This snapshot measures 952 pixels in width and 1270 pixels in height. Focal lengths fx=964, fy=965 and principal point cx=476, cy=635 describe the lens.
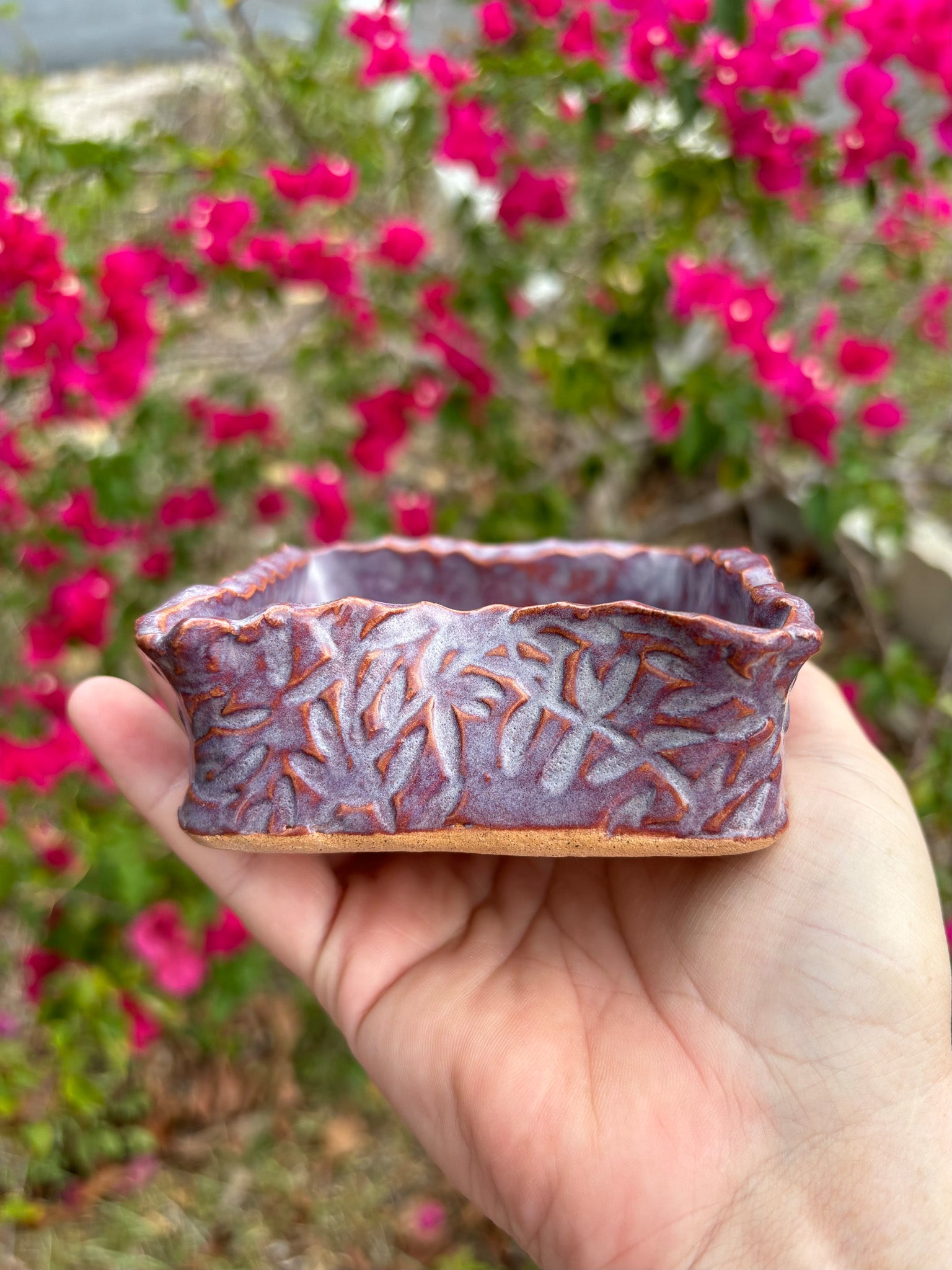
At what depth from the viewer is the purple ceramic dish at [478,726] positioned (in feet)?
2.52

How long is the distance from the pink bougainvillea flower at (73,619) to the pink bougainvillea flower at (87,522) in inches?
2.1

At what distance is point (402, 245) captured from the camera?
1471mm

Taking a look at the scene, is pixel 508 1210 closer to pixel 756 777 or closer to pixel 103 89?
pixel 756 777

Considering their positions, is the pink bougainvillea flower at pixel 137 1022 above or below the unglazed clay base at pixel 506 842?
below

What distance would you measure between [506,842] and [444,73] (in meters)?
1.14

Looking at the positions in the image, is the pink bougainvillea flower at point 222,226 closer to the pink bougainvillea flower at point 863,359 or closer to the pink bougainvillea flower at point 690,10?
the pink bougainvillea flower at point 690,10

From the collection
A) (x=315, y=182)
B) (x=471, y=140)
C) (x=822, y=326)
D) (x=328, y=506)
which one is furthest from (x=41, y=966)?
(x=822, y=326)

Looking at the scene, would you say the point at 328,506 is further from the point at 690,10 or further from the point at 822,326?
the point at 822,326

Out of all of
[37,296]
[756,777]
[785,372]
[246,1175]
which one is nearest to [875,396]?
[785,372]

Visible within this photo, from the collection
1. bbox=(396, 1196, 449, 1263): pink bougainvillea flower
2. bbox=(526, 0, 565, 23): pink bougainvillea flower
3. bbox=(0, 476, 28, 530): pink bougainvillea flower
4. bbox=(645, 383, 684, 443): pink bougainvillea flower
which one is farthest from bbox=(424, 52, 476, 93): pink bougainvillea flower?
Answer: bbox=(396, 1196, 449, 1263): pink bougainvillea flower

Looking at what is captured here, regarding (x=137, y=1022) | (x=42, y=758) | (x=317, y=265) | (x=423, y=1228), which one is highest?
(x=317, y=265)

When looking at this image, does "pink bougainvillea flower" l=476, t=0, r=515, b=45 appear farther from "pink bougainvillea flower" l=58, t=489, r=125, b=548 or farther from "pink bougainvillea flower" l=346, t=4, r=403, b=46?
"pink bougainvillea flower" l=58, t=489, r=125, b=548

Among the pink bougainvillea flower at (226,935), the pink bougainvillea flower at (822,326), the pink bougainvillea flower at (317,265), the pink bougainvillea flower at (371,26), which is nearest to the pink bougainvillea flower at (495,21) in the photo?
the pink bougainvillea flower at (371,26)

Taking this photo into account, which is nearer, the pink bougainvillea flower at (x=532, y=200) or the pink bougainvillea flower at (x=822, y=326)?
the pink bougainvillea flower at (x=532, y=200)
